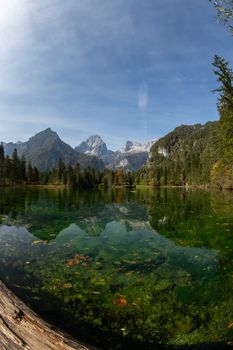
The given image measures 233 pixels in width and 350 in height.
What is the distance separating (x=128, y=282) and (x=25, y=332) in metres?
7.47

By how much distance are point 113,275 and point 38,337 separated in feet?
27.3

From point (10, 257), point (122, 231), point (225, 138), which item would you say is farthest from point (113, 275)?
point (225, 138)

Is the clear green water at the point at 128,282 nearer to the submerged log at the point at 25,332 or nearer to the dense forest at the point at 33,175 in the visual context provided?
the submerged log at the point at 25,332

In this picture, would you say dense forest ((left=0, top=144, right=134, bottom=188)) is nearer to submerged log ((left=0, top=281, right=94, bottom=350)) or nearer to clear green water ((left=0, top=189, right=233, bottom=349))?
clear green water ((left=0, top=189, right=233, bottom=349))

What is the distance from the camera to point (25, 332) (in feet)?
18.7

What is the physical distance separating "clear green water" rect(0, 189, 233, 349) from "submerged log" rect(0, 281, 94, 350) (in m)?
2.83

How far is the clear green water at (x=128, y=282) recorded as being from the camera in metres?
8.67

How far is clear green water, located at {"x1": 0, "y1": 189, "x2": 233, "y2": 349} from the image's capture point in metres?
8.67

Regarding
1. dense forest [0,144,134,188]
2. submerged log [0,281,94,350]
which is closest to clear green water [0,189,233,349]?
submerged log [0,281,94,350]

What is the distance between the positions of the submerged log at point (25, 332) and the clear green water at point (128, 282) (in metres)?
2.83

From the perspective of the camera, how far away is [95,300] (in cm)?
1066

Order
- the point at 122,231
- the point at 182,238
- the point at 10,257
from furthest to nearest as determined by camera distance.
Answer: the point at 122,231
the point at 182,238
the point at 10,257

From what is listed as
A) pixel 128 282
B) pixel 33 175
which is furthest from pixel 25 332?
pixel 33 175

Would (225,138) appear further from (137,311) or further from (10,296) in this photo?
(10,296)
